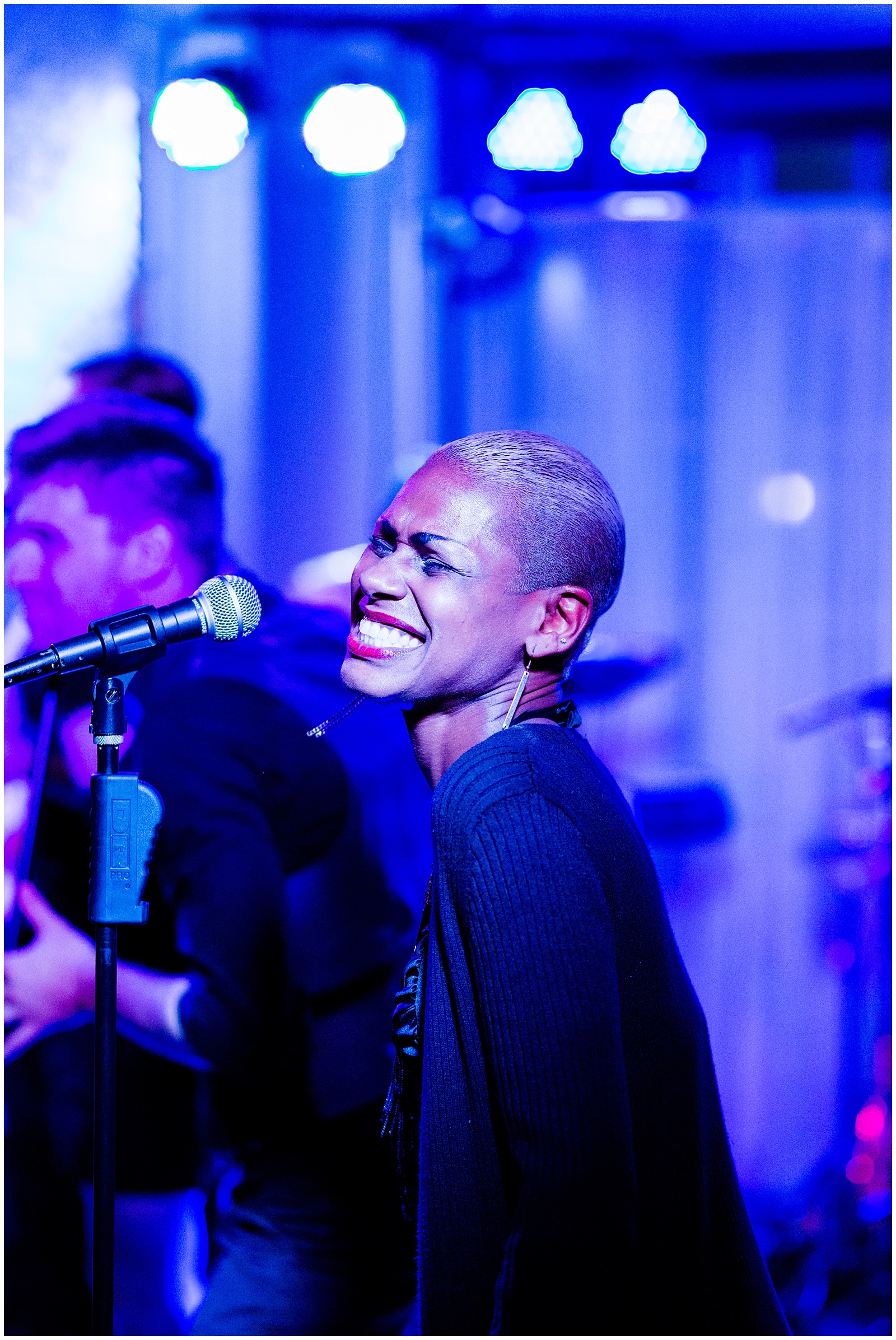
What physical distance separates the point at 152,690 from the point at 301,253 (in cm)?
109

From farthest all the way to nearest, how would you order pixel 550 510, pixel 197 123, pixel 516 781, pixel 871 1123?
pixel 871 1123 → pixel 197 123 → pixel 550 510 → pixel 516 781

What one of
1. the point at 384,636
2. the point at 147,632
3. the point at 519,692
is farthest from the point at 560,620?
the point at 147,632

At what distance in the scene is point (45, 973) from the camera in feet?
8.06

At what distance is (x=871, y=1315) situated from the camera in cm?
259

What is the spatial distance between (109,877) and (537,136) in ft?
6.54

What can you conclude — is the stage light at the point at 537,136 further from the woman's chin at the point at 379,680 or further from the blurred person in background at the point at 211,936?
the woman's chin at the point at 379,680

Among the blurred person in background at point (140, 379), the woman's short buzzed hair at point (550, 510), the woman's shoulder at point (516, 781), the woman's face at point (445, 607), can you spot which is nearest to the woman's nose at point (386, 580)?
the woman's face at point (445, 607)

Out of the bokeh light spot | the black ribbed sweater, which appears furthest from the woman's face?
the bokeh light spot

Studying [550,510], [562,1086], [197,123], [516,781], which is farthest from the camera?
[197,123]

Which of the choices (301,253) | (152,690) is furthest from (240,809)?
(301,253)

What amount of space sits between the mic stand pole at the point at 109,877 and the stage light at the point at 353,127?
4.94ft

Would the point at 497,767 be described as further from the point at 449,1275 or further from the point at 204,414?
the point at 204,414

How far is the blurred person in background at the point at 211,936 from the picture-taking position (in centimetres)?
241

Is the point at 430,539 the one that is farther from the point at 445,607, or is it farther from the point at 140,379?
the point at 140,379
